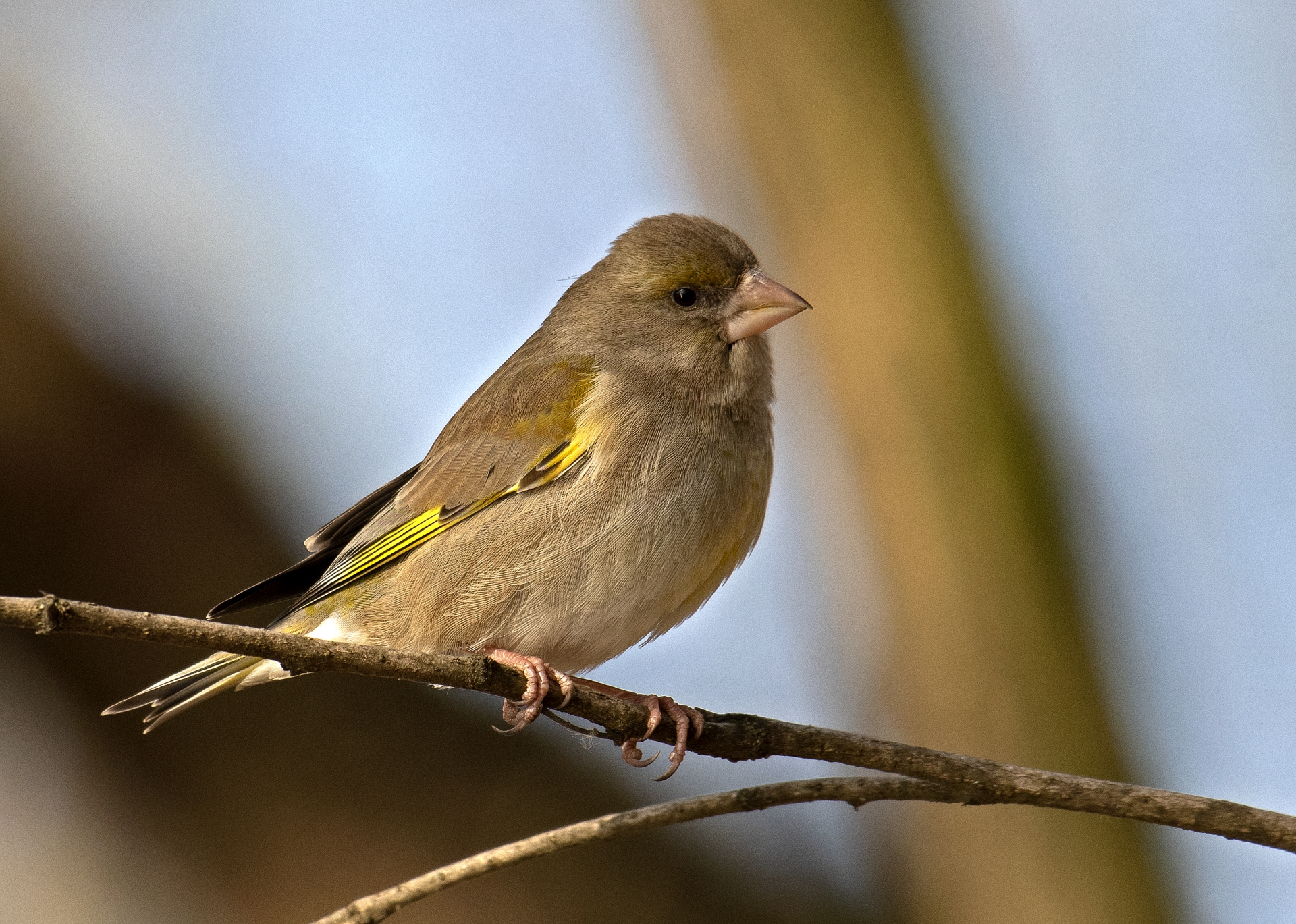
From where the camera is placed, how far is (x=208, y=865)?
531 centimetres

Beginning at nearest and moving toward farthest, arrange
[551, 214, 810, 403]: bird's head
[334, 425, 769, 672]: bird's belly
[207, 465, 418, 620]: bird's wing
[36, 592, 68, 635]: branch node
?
[36, 592, 68, 635]: branch node
[334, 425, 769, 672]: bird's belly
[551, 214, 810, 403]: bird's head
[207, 465, 418, 620]: bird's wing

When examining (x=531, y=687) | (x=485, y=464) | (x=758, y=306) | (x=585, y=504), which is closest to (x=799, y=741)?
(x=531, y=687)

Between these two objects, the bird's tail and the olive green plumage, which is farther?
the bird's tail

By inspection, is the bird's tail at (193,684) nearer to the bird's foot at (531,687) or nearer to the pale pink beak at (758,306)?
the bird's foot at (531,687)

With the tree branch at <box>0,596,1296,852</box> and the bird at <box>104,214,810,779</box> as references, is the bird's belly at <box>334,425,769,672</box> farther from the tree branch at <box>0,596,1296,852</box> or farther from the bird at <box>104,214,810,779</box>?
the tree branch at <box>0,596,1296,852</box>

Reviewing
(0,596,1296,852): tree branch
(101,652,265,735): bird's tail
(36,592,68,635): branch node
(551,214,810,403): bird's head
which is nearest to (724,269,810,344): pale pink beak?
(551,214,810,403): bird's head

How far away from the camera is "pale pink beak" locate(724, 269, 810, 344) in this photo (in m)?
4.58

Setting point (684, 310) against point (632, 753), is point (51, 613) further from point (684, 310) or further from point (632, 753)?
point (684, 310)

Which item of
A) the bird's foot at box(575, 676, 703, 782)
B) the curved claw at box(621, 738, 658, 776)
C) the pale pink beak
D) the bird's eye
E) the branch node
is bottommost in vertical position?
the curved claw at box(621, 738, 658, 776)

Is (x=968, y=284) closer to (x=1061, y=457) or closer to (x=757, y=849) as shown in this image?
(x=1061, y=457)

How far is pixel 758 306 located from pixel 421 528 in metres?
1.43

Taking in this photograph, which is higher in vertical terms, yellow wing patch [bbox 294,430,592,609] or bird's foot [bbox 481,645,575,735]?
yellow wing patch [bbox 294,430,592,609]

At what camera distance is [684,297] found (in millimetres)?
4824

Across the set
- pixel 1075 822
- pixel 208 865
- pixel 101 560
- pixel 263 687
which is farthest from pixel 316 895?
pixel 1075 822
